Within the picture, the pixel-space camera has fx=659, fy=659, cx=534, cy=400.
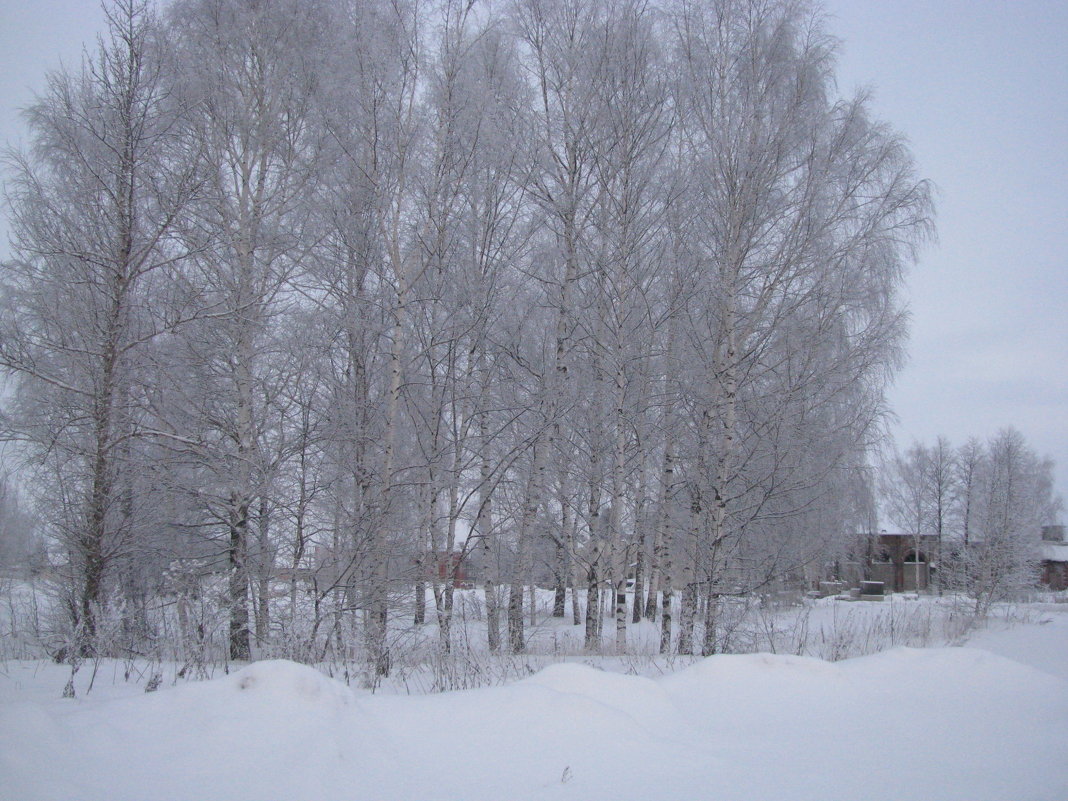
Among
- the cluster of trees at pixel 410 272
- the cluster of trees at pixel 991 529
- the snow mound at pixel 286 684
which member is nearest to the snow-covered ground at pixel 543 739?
the snow mound at pixel 286 684

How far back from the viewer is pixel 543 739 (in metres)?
3.76

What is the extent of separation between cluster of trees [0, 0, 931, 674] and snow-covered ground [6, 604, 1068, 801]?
3.42 metres

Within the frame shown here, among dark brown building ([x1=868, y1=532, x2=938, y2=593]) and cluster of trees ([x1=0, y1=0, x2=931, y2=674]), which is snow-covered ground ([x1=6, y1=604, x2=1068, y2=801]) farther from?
dark brown building ([x1=868, y1=532, x2=938, y2=593])

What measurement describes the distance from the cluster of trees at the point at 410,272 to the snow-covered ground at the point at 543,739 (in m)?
3.42

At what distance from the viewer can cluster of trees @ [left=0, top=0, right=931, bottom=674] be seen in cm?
776

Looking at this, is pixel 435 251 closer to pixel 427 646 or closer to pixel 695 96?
pixel 695 96

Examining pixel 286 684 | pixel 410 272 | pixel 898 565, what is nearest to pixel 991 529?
pixel 410 272

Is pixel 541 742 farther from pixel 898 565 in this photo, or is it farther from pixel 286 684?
pixel 898 565

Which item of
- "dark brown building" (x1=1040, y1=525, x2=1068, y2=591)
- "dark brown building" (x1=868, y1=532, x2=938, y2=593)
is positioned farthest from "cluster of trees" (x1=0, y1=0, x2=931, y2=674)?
"dark brown building" (x1=868, y1=532, x2=938, y2=593)

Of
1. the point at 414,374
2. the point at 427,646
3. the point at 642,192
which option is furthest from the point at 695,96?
the point at 427,646

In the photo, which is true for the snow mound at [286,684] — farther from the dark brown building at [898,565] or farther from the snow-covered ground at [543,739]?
the dark brown building at [898,565]

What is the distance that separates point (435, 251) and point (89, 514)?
17.4 ft

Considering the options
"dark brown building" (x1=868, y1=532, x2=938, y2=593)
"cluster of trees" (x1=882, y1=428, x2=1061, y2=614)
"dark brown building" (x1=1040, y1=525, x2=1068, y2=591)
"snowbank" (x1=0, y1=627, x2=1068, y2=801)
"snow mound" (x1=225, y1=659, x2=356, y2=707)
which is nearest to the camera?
"snowbank" (x1=0, y1=627, x2=1068, y2=801)

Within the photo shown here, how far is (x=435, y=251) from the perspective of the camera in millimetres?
9461
